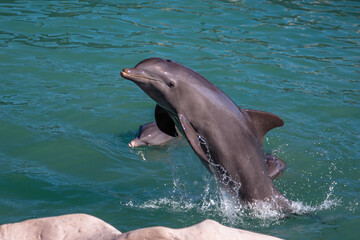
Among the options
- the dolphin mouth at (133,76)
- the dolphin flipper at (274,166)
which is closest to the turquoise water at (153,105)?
the dolphin flipper at (274,166)

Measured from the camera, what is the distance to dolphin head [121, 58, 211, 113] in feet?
18.4

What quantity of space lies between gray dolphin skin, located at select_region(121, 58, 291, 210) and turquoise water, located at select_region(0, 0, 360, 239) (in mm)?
342

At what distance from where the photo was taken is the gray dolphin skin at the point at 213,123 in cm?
564

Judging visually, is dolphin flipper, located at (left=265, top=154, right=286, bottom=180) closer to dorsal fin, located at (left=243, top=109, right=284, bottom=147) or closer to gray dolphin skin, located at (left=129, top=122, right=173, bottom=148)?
dorsal fin, located at (left=243, top=109, right=284, bottom=147)

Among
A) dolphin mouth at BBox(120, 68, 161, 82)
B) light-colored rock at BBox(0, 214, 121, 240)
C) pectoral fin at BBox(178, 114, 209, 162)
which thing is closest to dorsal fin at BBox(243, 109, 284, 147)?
pectoral fin at BBox(178, 114, 209, 162)

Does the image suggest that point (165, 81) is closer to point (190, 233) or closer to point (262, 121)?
point (262, 121)

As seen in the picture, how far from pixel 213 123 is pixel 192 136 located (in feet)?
1.01

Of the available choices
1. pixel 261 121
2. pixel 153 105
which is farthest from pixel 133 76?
pixel 153 105

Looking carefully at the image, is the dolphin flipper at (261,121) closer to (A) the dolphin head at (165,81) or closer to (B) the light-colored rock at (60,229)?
(A) the dolphin head at (165,81)

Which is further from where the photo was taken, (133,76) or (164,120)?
(164,120)

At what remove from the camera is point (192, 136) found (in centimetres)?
558

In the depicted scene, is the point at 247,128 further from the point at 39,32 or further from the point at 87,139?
the point at 39,32

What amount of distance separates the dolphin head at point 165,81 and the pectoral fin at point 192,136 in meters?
0.18

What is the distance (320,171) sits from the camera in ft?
24.5
